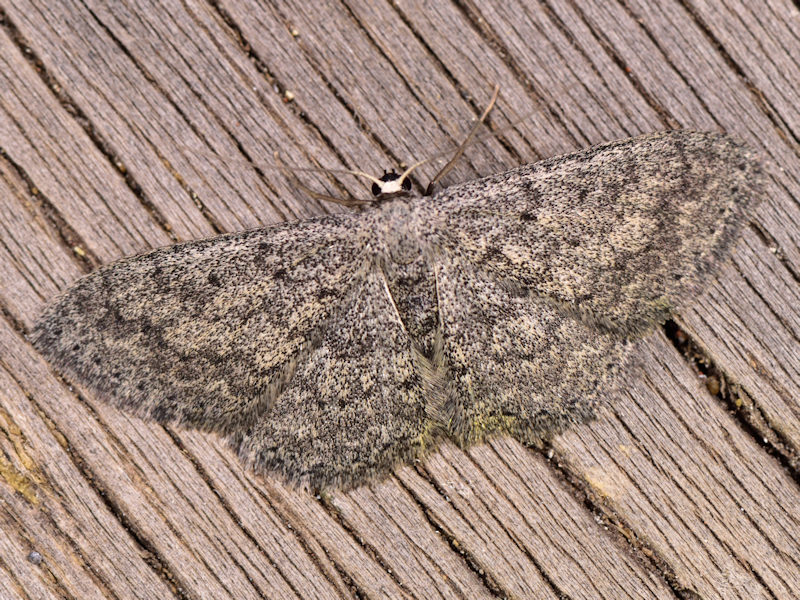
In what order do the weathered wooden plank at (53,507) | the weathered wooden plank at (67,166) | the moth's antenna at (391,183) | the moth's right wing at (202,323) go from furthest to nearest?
the weathered wooden plank at (67,166) < the weathered wooden plank at (53,507) < the moth's antenna at (391,183) < the moth's right wing at (202,323)

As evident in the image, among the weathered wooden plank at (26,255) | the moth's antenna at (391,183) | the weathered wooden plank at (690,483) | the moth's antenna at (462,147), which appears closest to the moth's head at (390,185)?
the moth's antenna at (391,183)

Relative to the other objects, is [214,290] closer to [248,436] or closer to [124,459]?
[248,436]

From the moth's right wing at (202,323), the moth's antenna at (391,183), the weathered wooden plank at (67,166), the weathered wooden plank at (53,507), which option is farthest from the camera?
the weathered wooden plank at (67,166)

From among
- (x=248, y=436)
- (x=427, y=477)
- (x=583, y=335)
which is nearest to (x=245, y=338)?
(x=248, y=436)

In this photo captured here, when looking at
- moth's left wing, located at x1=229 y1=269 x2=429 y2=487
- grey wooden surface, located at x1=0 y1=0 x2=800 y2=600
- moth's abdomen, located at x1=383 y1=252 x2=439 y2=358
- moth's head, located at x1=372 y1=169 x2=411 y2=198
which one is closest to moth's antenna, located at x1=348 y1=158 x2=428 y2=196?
moth's head, located at x1=372 y1=169 x2=411 y2=198

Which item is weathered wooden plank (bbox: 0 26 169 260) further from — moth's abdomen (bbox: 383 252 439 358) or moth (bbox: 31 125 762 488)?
moth's abdomen (bbox: 383 252 439 358)

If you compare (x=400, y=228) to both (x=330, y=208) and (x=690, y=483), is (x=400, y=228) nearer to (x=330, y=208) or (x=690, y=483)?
(x=330, y=208)

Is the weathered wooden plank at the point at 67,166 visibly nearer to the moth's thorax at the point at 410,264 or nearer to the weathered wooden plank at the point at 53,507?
the weathered wooden plank at the point at 53,507

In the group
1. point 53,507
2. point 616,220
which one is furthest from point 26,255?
point 616,220
